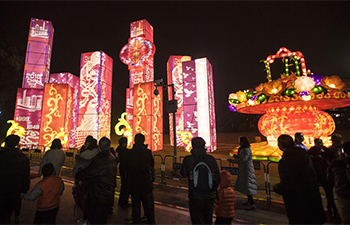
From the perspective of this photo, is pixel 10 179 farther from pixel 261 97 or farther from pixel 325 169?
pixel 261 97

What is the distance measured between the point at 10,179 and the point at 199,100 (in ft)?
45.5

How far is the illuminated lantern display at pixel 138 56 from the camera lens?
19688 mm

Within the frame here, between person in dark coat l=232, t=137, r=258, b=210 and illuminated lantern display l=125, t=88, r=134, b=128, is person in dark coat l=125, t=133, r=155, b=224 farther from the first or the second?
illuminated lantern display l=125, t=88, r=134, b=128

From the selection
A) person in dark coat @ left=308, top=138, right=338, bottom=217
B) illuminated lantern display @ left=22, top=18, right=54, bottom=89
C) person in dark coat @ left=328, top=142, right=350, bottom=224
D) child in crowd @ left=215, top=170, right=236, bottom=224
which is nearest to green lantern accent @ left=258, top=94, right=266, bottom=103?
person in dark coat @ left=308, top=138, right=338, bottom=217

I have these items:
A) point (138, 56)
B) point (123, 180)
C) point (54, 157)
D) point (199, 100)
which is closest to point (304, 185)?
point (123, 180)

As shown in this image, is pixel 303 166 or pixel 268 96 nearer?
pixel 303 166

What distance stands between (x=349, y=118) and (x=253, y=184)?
1928 inches

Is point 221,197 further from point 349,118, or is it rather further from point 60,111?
point 349,118

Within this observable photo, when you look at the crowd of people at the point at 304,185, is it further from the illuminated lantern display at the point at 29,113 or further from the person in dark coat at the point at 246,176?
the illuminated lantern display at the point at 29,113

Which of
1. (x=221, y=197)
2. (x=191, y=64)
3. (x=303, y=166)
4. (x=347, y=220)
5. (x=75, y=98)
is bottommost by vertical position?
(x=347, y=220)

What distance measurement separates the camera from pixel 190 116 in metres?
15.8

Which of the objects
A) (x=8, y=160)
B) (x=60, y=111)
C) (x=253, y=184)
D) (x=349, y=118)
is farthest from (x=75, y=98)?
(x=349, y=118)

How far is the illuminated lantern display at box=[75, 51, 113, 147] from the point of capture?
17.1m

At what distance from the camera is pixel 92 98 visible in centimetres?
1755
